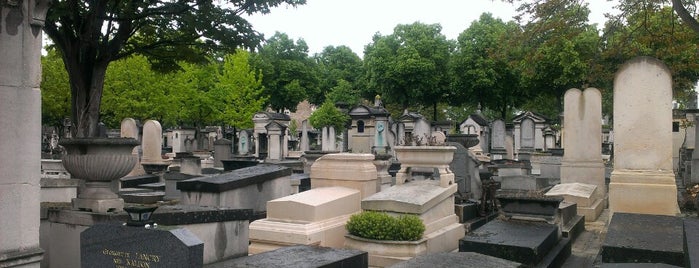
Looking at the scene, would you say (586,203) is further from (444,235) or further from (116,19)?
(116,19)

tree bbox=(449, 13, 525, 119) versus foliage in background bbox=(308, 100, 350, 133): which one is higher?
tree bbox=(449, 13, 525, 119)

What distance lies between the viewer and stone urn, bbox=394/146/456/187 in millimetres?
8953

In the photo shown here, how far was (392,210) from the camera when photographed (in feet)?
25.4

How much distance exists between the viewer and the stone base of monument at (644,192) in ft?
28.5

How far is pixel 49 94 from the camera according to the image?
3475 centimetres

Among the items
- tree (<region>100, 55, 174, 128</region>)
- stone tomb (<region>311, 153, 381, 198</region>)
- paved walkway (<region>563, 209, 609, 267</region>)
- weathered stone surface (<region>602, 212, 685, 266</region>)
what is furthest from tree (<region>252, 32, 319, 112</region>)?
weathered stone surface (<region>602, 212, 685, 266</region>)

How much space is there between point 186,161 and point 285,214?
8.14 m

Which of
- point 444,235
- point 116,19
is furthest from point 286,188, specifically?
point 116,19

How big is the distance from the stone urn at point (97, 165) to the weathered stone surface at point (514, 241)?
4461 millimetres

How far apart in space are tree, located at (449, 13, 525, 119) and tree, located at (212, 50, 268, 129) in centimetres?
1736

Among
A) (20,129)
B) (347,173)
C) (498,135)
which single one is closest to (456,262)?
(347,173)

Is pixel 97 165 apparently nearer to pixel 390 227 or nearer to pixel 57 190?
pixel 57 190

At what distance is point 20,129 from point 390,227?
4529 millimetres

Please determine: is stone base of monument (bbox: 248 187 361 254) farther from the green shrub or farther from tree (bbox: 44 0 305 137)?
tree (bbox: 44 0 305 137)
